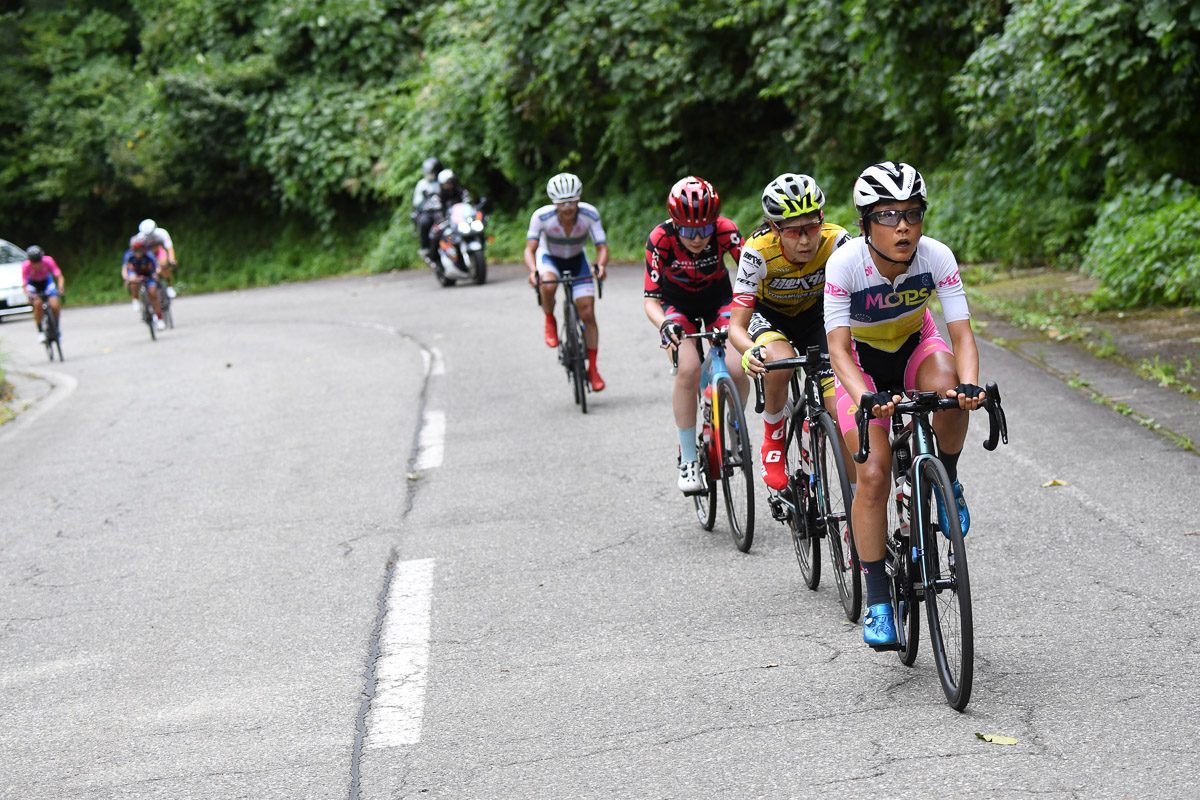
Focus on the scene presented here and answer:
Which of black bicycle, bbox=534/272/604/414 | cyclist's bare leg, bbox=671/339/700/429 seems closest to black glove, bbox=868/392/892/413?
cyclist's bare leg, bbox=671/339/700/429

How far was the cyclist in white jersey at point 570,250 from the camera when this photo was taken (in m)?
10.8

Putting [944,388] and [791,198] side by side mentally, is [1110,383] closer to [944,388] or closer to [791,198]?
[791,198]

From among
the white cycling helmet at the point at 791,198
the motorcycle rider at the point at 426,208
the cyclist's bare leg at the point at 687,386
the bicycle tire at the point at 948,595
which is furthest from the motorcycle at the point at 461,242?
the bicycle tire at the point at 948,595

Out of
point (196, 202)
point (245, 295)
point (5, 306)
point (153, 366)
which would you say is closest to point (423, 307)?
point (153, 366)

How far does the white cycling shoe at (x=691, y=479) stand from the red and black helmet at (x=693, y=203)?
1.29 meters

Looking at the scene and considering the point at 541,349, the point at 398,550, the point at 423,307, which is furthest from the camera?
the point at 423,307

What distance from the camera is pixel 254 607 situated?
256 inches

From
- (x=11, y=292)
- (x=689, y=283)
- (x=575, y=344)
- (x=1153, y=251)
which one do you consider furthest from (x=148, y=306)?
(x=689, y=283)

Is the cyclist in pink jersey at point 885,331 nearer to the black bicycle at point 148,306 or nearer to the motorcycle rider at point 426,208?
the black bicycle at point 148,306

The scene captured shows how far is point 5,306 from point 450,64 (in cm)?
1119

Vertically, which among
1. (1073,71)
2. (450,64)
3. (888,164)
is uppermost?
(450,64)

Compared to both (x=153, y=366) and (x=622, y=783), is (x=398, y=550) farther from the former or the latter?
(x=153, y=366)

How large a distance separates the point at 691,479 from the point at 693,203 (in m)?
1.47

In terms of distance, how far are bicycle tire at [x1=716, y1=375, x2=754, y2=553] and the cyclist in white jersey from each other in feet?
13.3
